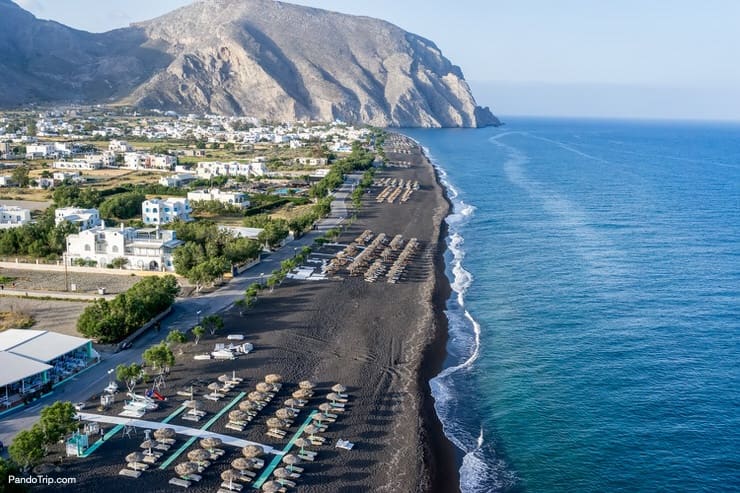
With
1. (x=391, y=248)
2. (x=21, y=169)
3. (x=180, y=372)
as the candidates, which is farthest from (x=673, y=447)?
(x=21, y=169)

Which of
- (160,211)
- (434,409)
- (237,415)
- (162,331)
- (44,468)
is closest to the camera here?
(44,468)

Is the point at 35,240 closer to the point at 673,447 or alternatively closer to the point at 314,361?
the point at 314,361

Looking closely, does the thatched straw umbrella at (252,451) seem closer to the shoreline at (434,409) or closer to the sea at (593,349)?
the shoreline at (434,409)

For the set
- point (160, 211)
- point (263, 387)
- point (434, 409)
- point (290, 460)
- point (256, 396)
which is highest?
point (160, 211)

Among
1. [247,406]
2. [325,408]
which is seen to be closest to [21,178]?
[247,406]

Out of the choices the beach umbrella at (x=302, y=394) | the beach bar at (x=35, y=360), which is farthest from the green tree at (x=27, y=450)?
the beach umbrella at (x=302, y=394)

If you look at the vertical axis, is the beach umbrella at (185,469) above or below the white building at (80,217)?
below

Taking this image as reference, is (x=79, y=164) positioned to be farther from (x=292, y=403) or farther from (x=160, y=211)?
(x=292, y=403)

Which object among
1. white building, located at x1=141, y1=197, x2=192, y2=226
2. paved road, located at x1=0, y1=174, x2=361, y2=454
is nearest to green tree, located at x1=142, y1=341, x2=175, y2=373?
paved road, located at x1=0, y1=174, x2=361, y2=454
